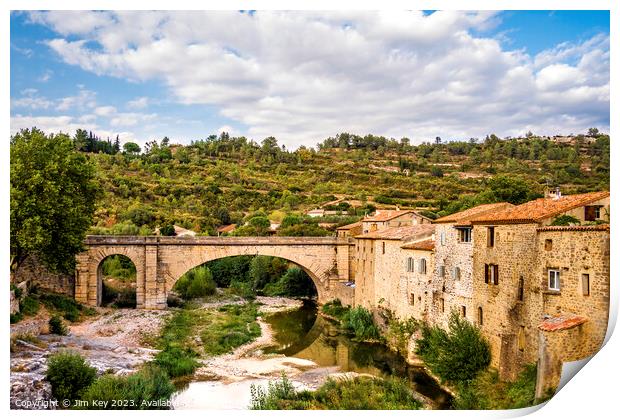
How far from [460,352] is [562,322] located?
3.74 metres

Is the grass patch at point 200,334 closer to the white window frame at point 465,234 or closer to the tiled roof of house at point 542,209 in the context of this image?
the white window frame at point 465,234

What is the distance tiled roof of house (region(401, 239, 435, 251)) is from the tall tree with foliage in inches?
456

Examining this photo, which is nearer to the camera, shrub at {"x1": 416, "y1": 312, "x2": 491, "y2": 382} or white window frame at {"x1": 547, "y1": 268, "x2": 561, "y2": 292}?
white window frame at {"x1": 547, "y1": 268, "x2": 561, "y2": 292}

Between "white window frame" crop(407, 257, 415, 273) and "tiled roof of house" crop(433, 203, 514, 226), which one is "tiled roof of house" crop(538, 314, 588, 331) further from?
"white window frame" crop(407, 257, 415, 273)

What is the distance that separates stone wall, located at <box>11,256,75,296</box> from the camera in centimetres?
2296

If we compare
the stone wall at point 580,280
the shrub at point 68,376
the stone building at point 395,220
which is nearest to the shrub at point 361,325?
the stone building at point 395,220

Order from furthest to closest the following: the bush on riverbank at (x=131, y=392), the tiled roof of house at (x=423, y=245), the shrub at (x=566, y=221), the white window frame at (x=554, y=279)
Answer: the tiled roof of house at (x=423, y=245) < the shrub at (x=566, y=221) < the white window frame at (x=554, y=279) < the bush on riverbank at (x=131, y=392)

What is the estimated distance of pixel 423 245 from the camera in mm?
18844

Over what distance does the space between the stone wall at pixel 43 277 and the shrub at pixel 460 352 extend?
648 inches

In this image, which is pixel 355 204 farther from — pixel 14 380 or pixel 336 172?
pixel 14 380

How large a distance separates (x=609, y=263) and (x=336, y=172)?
52.3 m

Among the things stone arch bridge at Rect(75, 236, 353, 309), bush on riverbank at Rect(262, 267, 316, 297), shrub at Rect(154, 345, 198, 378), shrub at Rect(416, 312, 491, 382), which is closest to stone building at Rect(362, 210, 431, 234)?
stone arch bridge at Rect(75, 236, 353, 309)

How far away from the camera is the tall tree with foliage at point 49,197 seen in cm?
1571
